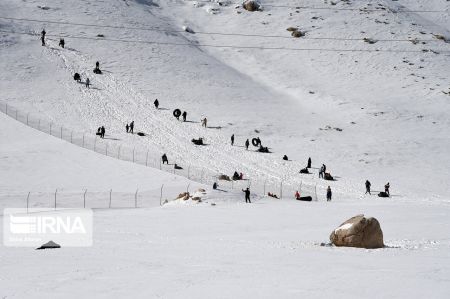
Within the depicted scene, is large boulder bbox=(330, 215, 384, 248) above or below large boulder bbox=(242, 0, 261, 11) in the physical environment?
below

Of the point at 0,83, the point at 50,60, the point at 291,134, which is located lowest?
the point at 291,134

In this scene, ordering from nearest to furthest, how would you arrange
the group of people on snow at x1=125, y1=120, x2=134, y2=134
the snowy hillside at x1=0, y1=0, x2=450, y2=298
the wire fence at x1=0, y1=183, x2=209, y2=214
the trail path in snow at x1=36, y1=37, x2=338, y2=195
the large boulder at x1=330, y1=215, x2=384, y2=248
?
the snowy hillside at x1=0, y1=0, x2=450, y2=298, the large boulder at x1=330, y1=215, x2=384, y2=248, the wire fence at x1=0, y1=183, x2=209, y2=214, the trail path in snow at x1=36, y1=37, x2=338, y2=195, the group of people on snow at x1=125, y1=120, x2=134, y2=134

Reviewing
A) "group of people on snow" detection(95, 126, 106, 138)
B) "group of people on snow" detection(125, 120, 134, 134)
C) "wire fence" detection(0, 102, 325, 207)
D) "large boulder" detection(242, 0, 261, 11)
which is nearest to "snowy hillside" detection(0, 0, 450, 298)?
"wire fence" detection(0, 102, 325, 207)

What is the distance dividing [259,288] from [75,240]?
881 cm

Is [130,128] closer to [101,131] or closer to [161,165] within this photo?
[101,131]

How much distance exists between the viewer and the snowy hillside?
48.5 ft

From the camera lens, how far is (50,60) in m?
61.7

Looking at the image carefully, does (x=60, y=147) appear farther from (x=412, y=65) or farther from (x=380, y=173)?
(x=412, y=65)

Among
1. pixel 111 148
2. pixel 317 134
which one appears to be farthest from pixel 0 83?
pixel 317 134
